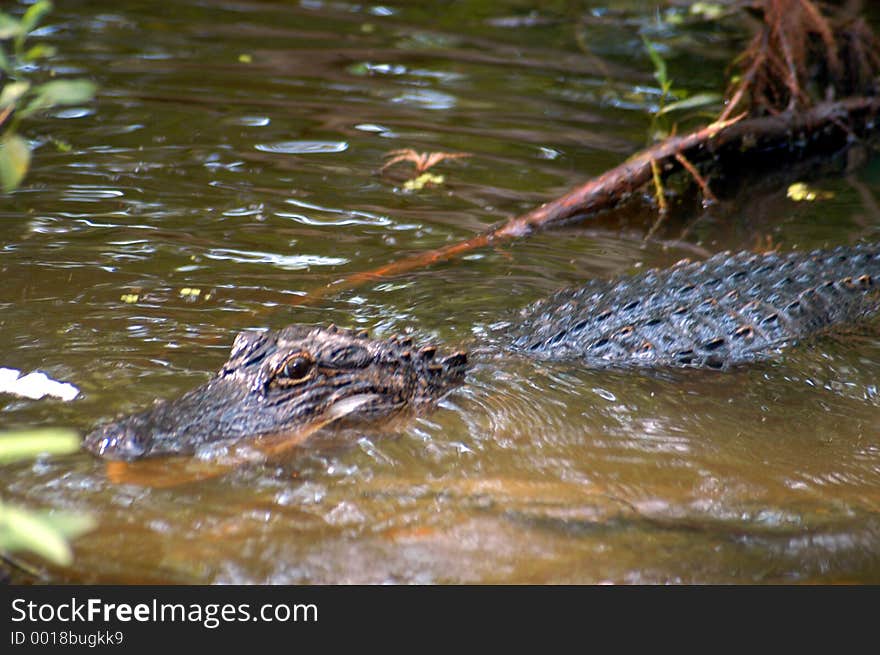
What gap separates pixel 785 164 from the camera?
7.95 m

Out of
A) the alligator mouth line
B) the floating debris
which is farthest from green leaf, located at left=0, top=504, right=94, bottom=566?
the floating debris

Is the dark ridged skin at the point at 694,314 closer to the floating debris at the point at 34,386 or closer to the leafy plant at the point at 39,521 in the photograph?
the floating debris at the point at 34,386

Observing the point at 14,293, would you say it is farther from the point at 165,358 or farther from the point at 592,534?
the point at 592,534

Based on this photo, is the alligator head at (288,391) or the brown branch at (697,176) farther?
the brown branch at (697,176)

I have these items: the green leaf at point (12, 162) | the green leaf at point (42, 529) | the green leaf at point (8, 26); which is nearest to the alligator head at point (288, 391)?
the green leaf at point (12, 162)

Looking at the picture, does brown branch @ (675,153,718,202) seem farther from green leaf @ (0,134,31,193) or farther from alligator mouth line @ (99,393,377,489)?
green leaf @ (0,134,31,193)

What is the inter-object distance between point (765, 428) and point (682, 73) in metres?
5.69

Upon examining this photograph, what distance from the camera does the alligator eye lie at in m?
3.85

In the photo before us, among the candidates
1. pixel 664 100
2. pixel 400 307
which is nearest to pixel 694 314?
pixel 400 307

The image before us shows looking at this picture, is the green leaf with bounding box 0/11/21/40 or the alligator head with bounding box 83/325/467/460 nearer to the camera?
the green leaf with bounding box 0/11/21/40

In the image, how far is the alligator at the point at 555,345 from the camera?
373 centimetres

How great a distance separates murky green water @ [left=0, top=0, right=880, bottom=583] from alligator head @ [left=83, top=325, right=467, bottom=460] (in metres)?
0.13
